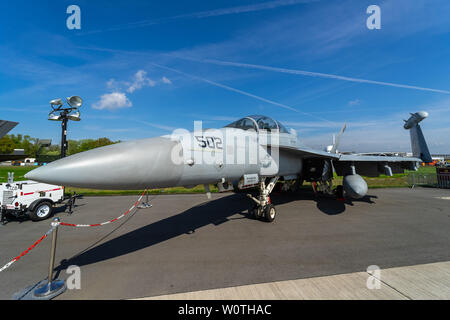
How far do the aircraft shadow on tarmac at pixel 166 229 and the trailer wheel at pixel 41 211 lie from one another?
3361 millimetres

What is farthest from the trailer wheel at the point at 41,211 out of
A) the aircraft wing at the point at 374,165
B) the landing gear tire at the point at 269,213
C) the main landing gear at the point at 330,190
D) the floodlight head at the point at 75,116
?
the aircraft wing at the point at 374,165

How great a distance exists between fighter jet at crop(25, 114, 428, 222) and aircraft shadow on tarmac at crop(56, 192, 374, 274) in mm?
1508

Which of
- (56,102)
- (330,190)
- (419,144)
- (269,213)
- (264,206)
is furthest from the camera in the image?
(419,144)

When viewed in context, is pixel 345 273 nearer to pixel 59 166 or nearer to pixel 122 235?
pixel 59 166

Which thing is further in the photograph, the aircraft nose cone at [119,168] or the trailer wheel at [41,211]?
the trailer wheel at [41,211]

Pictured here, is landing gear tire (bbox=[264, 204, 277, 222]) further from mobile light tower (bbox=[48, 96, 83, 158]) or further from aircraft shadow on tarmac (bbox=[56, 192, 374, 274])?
mobile light tower (bbox=[48, 96, 83, 158])

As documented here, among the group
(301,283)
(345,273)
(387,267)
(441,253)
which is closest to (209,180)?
(301,283)

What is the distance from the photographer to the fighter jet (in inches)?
90.7

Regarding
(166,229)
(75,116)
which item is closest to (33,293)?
(166,229)

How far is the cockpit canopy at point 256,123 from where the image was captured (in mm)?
5395

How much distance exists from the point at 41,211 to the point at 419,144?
1937 centimetres

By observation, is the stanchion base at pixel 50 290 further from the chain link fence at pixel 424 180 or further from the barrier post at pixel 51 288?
the chain link fence at pixel 424 180

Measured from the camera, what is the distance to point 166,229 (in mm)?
5527

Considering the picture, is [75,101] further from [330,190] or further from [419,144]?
[419,144]
